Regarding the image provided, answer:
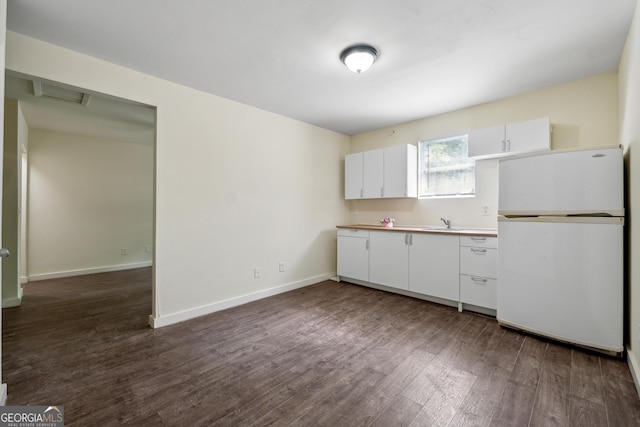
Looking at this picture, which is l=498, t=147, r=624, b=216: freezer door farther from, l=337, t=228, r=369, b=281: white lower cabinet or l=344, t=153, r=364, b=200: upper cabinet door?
l=344, t=153, r=364, b=200: upper cabinet door

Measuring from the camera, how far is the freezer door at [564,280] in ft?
6.93

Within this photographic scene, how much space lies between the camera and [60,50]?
7.34 ft

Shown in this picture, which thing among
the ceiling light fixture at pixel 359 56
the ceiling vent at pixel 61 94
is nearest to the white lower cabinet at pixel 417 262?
the ceiling light fixture at pixel 359 56

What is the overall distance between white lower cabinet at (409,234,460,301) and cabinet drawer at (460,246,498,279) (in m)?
0.07

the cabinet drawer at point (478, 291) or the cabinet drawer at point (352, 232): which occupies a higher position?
the cabinet drawer at point (352, 232)

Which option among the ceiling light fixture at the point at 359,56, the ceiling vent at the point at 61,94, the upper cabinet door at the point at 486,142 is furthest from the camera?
the upper cabinet door at the point at 486,142

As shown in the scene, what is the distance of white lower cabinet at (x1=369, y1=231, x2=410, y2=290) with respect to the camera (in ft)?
11.7

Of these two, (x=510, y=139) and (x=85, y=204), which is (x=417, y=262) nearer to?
(x=510, y=139)

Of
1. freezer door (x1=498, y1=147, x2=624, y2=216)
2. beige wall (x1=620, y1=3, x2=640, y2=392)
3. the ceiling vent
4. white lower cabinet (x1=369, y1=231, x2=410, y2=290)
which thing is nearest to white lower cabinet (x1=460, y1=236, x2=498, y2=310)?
freezer door (x1=498, y1=147, x2=624, y2=216)

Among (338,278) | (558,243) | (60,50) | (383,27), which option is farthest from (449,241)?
(60,50)

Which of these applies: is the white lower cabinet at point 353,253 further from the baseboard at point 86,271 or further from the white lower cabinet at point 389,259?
the baseboard at point 86,271

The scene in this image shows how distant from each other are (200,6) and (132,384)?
8.41 ft

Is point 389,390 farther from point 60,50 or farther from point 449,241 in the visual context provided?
point 60,50

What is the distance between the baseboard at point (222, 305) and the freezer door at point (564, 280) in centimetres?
251
